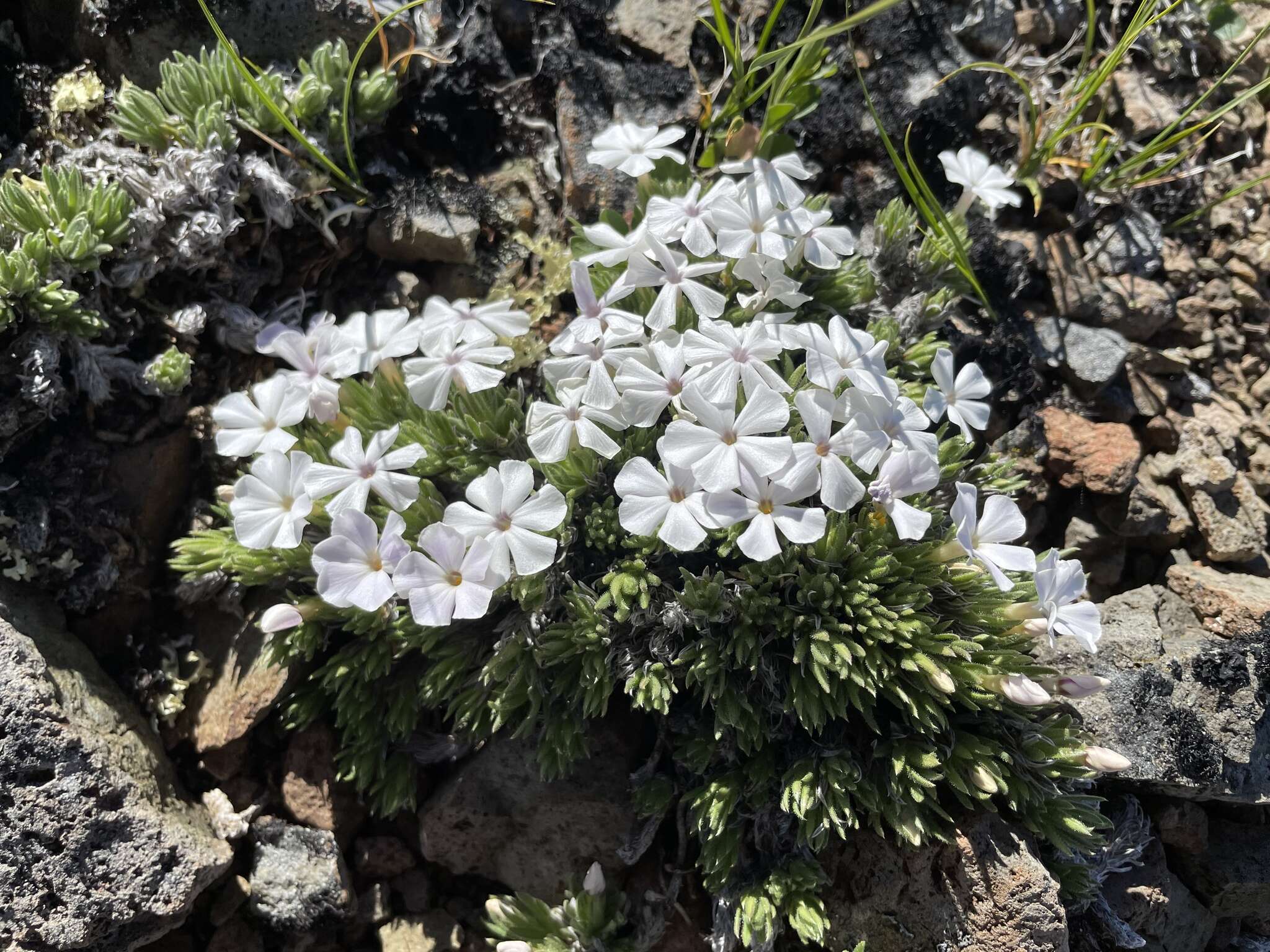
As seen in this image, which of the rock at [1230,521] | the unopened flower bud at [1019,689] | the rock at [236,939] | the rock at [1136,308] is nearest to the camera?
the unopened flower bud at [1019,689]

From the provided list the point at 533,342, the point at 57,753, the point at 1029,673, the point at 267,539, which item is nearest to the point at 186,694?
the point at 57,753

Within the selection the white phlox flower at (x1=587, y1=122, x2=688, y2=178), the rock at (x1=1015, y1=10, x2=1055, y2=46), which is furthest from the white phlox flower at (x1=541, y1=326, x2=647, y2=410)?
the rock at (x1=1015, y1=10, x2=1055, y2=46)

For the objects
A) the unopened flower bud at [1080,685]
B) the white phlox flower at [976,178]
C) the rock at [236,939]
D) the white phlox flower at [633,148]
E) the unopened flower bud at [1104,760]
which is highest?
the white phlox flower at [633,148]

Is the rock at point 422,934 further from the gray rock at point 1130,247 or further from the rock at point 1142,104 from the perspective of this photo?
the rock at point 1142,104

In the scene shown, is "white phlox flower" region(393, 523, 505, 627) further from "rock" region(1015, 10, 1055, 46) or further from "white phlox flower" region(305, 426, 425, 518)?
"rock" region(1015, 10, 1055, 46)

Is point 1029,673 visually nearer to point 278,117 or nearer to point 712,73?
point 712,73

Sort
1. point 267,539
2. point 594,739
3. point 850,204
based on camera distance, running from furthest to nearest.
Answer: point 850,204 → point 594,739 → point 267,539

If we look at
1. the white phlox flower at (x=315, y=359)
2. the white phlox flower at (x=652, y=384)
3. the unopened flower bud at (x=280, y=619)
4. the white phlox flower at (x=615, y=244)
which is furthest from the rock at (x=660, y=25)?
the unopened flower bud at (x=280, y=619)
